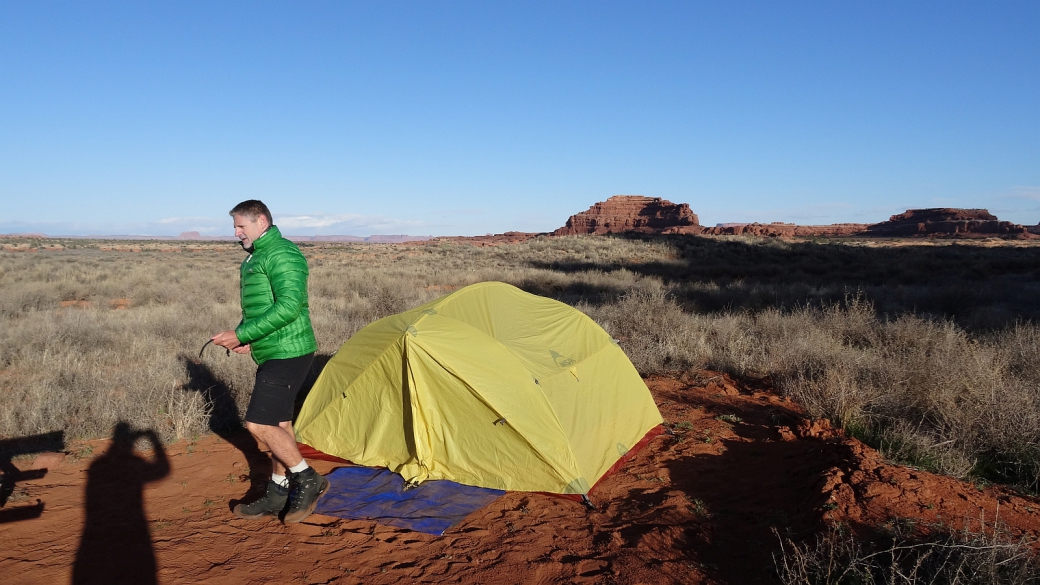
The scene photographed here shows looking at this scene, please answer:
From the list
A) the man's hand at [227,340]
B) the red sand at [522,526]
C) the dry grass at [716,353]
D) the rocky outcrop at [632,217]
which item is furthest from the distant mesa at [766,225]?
the man's hand at [227,340]

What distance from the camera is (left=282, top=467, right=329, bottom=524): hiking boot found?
→ 3.96m

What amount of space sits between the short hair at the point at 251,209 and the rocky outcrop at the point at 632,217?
77799 millimetres

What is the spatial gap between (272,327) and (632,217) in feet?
301

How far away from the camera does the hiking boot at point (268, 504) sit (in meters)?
4.00

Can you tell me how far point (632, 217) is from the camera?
303 feet

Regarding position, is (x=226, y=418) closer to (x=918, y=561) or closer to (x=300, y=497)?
(x=300, y=497)

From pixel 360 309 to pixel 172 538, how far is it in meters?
8.99

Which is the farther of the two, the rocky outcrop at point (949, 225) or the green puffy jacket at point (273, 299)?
the rocky outcrop at point (949, 225)

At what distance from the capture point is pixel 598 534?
3.77 meters

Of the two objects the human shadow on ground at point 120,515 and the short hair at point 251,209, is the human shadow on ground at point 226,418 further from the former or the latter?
the short hair at point 251,209

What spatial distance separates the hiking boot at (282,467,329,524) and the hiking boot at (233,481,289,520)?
0.07 m

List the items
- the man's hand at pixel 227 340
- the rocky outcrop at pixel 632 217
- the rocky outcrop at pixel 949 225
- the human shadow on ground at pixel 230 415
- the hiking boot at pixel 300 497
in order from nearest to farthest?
the man's hand at pixel 227 340
the hiking boot at pixel 300 497
the human shadow on ground at pixel 230 415
the rocky outcrop at pixel 949 225
the rocky outcrop at pixel 632 217

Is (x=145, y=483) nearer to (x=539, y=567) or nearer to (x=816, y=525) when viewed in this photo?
(x=539, y=567)

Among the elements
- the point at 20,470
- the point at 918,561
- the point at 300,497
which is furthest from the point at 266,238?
the point at 918,561
